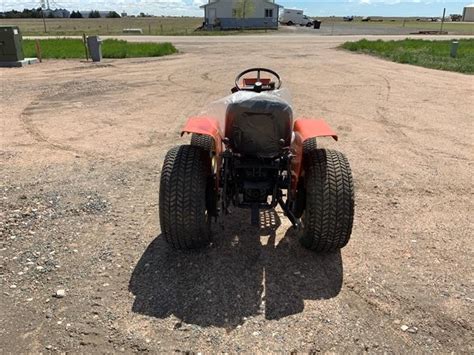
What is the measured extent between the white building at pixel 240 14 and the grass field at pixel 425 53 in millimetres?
30110

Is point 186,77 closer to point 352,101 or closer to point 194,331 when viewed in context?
point 352,101

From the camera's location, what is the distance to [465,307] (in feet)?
10.4

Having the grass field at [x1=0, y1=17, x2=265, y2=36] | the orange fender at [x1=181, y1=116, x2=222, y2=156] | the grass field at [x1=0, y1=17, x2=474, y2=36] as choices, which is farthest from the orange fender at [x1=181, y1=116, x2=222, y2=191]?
the grass field at [x1=0, y1=17, x2=474, y2=36]

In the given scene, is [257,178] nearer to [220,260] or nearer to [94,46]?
[220,260]

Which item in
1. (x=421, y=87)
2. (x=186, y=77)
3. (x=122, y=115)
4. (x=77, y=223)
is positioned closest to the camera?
(x=77, y=223)

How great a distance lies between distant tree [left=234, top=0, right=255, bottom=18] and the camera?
50.9 meters

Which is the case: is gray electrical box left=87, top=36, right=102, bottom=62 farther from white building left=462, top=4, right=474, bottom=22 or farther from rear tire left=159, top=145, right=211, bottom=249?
white building left=462, top=4, right=474, bottom=22

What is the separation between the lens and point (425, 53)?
2062cm

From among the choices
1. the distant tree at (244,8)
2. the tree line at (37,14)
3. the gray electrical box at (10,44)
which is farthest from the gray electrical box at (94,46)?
the tree line at (37,14)

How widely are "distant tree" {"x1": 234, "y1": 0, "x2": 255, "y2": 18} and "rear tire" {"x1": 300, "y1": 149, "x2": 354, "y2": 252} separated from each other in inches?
2014

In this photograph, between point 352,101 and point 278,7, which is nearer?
point 352,101

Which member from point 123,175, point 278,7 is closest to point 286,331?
point 123,175

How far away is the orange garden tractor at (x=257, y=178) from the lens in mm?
3410

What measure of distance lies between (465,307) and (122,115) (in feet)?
25.2
